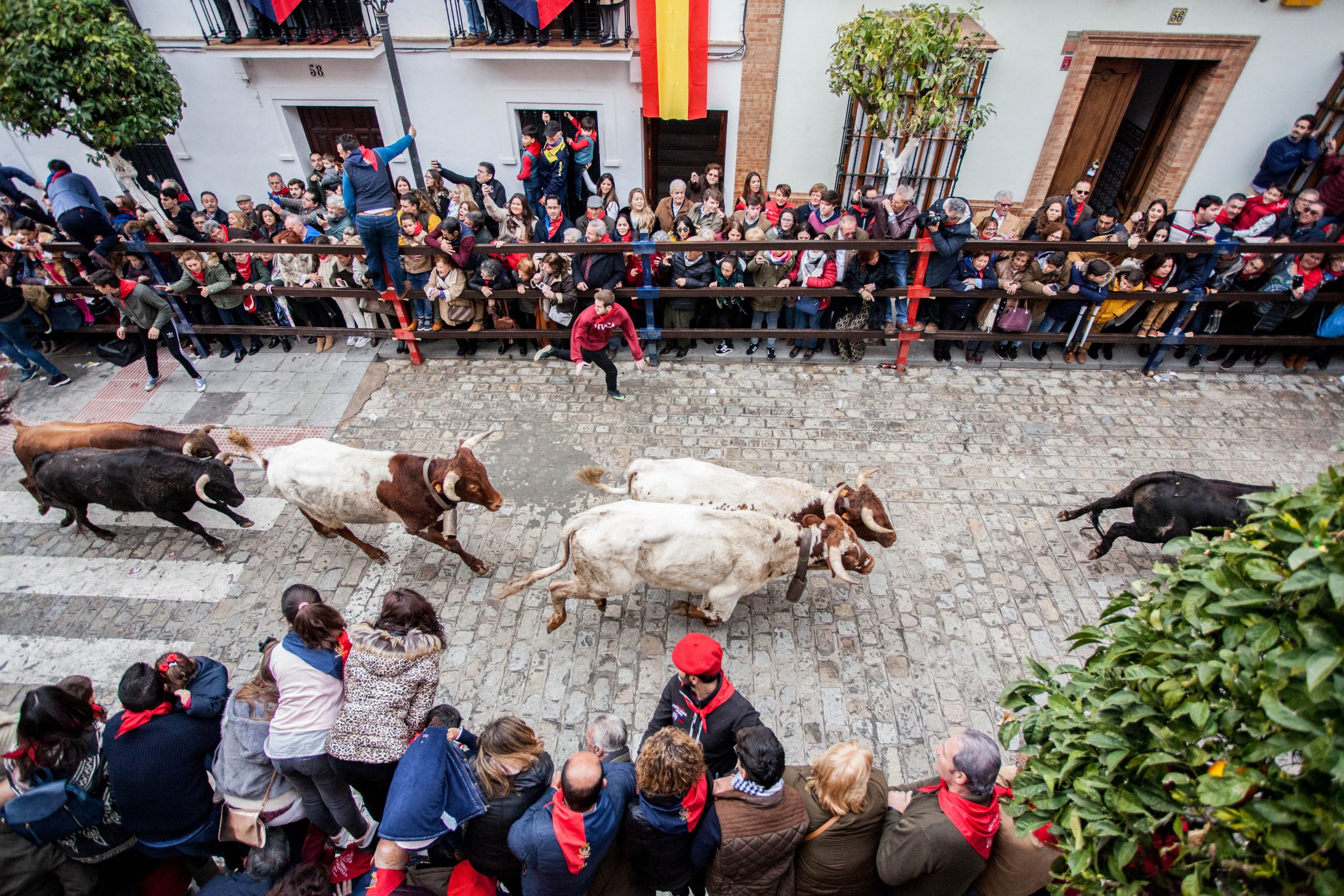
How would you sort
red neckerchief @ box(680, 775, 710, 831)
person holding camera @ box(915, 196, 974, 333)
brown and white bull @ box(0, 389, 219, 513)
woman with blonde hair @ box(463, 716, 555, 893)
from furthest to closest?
person holding camera @ box(915, 196, 974, 333), brown and white bull @ box(0, 389, 219, 513), woman with blonde hair @ box(463, 716, 555, 893), red neckerchief @ box(680, 775, 710, 831)

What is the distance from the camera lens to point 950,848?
3369 millimetres

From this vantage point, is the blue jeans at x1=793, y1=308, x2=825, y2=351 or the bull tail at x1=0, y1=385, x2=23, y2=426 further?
the blue jeans at x1=793, y1=308, x2=825, y2=351

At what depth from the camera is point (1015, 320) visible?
8.97m

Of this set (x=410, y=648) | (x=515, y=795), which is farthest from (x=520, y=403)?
(x=515, y=795)

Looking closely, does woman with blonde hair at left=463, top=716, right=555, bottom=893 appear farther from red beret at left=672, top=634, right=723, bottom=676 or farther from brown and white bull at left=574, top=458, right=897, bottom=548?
brown and white bull at left=574, top=458, right=897, bottom=548

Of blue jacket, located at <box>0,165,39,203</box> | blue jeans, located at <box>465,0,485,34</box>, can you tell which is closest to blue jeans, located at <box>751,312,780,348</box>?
blue jeans, located at <box>465,0,485,34</box>

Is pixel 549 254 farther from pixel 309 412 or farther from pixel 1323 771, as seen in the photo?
pixel 1323 771

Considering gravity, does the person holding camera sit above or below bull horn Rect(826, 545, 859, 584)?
above

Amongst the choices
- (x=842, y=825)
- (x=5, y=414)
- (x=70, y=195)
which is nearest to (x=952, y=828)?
(x=842, y=825)

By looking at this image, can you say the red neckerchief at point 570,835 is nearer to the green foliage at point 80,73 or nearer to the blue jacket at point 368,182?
the blue jacket at point 368,182

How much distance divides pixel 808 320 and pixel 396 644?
280 inches

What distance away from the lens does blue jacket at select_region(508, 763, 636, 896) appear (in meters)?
3.28

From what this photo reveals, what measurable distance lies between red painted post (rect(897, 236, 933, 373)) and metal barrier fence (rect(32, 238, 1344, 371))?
0.01 meters

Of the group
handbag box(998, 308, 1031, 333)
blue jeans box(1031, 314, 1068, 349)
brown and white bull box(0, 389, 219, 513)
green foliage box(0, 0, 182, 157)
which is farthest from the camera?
blue jeans box(1031, 314, 1068, 349)
